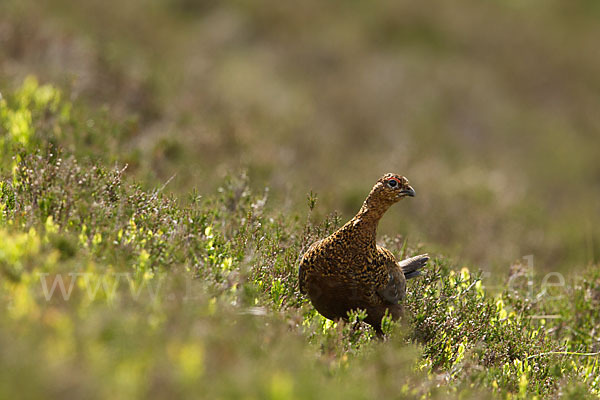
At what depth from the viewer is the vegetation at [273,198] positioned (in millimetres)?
2863

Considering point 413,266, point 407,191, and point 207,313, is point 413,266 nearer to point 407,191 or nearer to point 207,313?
point 407,191

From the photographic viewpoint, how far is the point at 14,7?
10375mm

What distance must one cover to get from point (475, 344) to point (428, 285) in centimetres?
72

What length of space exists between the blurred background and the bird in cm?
185

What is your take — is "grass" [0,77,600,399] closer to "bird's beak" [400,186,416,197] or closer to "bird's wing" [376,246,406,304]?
"bird's wing" [376,246,406,304]

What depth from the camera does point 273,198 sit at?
23.1 feet

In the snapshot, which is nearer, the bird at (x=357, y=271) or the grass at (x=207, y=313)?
the grass at (x=207, y=313)

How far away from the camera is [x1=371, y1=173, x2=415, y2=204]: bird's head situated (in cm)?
423

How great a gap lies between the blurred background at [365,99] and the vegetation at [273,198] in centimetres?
7

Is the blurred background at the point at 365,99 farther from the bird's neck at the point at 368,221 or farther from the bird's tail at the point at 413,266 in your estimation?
the bird's neck at the point at 368,221

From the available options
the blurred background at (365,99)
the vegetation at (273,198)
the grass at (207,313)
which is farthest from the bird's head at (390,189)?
the blurred background at (365,99)

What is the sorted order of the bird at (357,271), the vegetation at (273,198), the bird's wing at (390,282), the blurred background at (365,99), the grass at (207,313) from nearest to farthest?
the grass at (207,313)
the vegetation at (273,198)
the bird at (357,271)
the bird's wing at (390,282)
the blurred background at (365,99)

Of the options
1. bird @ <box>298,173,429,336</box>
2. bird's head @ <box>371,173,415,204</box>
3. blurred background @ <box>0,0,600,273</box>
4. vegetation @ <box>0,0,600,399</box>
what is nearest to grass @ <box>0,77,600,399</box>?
vegetation @ <box>0,0,600,399</box>

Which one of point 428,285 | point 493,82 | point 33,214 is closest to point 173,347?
point 33,214
